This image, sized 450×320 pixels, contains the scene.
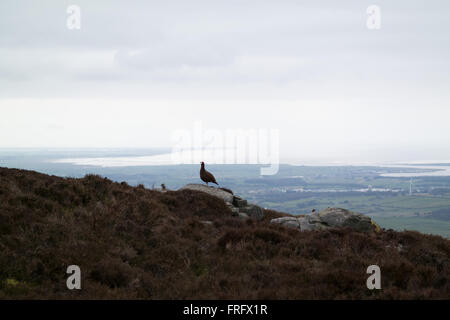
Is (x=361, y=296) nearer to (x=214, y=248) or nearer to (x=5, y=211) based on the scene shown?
(x=214, y=248)

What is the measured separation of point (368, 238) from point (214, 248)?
579 cm

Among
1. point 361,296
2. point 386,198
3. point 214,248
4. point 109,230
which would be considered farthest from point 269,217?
point 386,198

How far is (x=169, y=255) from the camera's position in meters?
10.7

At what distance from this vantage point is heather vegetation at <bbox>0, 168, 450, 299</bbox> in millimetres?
8406

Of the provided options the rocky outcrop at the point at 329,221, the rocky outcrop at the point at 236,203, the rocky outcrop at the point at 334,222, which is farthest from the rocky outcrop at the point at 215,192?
the rocky outcrop at the point at 334,222
